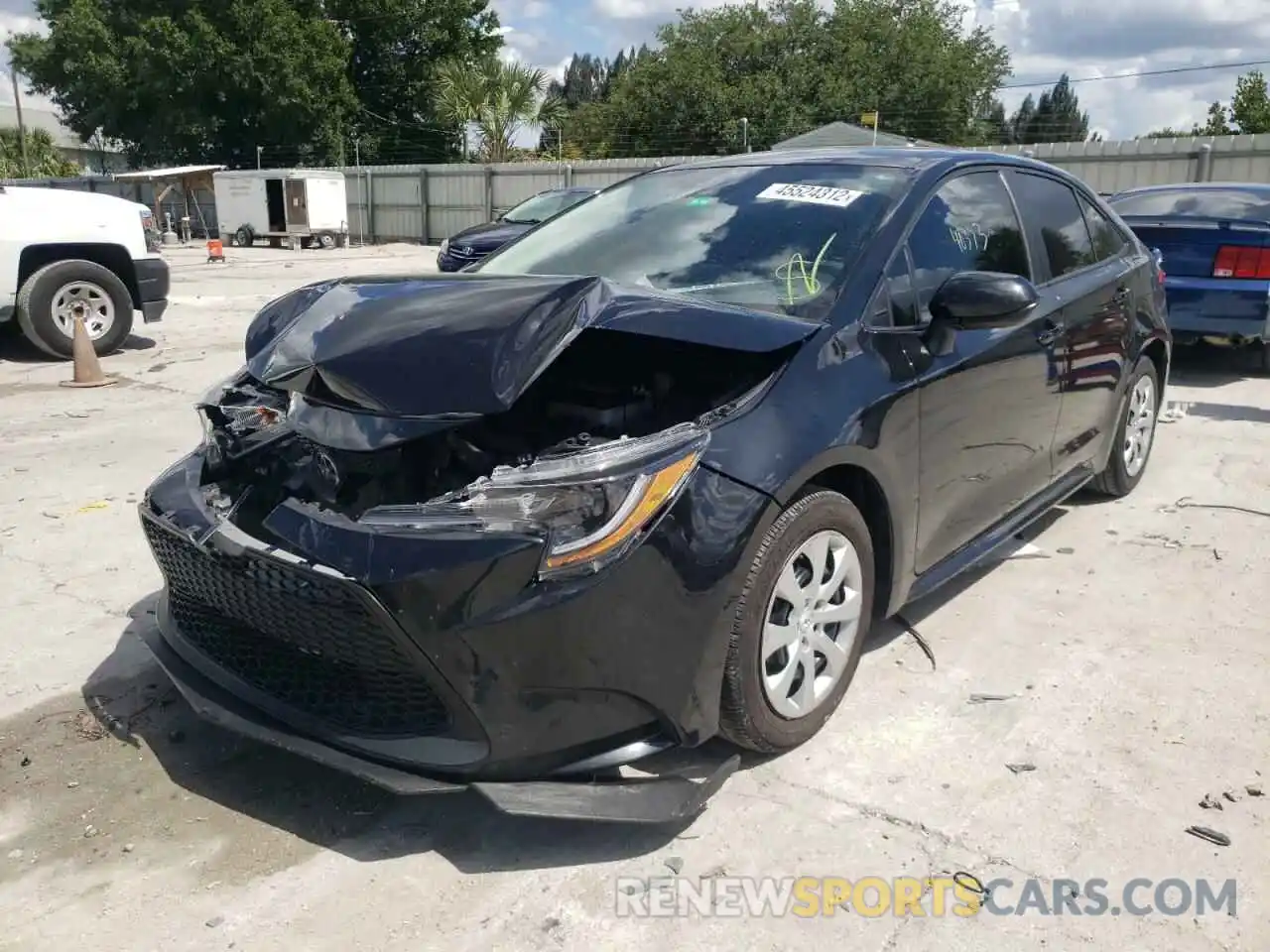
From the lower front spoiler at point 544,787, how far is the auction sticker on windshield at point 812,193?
1.83m

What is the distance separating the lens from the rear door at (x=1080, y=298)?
414cm

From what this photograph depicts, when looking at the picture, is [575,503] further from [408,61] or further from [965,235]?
[408,61]

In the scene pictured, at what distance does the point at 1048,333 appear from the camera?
397 cm

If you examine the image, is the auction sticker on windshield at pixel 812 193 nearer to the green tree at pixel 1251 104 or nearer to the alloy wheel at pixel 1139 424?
the alloy wheel at pixel 1139 424

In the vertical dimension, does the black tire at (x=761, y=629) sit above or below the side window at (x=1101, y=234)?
below

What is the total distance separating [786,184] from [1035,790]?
2.09 metres

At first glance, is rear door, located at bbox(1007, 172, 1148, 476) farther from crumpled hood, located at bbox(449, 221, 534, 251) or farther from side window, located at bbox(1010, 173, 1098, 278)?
crumpled hood, located at bbox(449, 221, 534, 251)

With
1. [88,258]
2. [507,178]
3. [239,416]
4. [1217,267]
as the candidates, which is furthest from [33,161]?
[239,416]

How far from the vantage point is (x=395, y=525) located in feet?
7.77

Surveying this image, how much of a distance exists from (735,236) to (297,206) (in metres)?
28.0

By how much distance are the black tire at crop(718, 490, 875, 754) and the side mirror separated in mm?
728

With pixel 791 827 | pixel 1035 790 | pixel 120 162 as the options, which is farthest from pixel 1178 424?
pixel 120 162

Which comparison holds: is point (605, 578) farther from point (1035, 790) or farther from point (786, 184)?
point (786, 184)

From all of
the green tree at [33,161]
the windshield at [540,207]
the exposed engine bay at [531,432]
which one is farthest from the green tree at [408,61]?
the exposed engine bay at [531,432]
